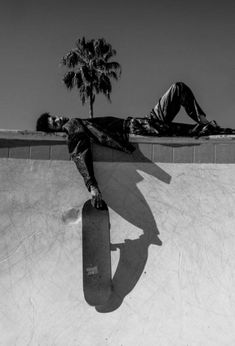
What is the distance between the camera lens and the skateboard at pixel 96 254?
4566 mm

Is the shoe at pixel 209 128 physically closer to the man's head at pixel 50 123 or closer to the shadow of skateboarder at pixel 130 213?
the shadow of skateboarder at pixel 130 213

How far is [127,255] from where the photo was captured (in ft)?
15.8

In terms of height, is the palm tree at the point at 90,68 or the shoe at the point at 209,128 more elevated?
the palm tree at the point at 90,68

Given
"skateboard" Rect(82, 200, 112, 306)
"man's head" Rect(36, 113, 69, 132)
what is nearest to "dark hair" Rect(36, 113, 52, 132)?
"man's head" Rect(36, 113, 69, 132)

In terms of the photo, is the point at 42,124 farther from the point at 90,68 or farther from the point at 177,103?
the point at 90,68

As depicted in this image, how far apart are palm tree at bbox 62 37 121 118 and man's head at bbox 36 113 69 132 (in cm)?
1070

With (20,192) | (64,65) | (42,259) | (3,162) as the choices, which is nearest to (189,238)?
(42,259)

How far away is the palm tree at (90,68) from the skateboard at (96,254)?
11441 millimetres

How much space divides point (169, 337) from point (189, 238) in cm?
118

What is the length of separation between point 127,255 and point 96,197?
815mm

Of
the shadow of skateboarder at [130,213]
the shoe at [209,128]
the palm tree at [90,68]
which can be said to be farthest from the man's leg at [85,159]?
the palm tree at [90,68]

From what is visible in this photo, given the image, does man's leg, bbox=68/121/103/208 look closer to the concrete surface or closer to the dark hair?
the concrete surface

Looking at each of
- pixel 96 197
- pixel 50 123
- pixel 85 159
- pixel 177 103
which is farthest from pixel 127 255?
pixel 177 103

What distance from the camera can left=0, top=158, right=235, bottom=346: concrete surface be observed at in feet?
15.0
